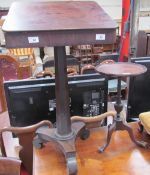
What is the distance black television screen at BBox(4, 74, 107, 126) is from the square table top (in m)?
0.38

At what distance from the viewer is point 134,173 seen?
924 mm

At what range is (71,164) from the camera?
910 mm

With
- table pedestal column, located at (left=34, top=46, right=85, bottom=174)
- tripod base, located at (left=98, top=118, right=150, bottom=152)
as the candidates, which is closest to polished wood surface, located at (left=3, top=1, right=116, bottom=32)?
table pedestal column, located at (left=34, top=46, right=85, bottom=174)

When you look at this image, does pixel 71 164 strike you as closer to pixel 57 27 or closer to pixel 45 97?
pixel 45 97

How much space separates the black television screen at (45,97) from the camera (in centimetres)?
112

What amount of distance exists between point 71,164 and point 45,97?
37 centimetres

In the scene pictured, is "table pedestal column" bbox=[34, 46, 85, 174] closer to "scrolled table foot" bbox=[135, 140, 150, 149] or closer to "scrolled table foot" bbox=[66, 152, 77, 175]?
"scrolled table foot" bbox=[66, 152, 77, 175]

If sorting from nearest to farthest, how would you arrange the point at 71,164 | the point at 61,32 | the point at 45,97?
1. the point at 61,32
2. the point at 71,164
3. the point at 45,97

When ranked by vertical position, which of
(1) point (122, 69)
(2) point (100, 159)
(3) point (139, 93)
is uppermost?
(1) point (122, 69)

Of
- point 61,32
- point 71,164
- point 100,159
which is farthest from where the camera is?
point 100,159

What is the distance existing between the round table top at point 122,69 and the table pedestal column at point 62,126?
168 millimetres

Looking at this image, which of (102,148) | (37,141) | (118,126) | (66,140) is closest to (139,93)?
(118,126)

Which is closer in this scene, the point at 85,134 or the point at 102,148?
the point at 102,148

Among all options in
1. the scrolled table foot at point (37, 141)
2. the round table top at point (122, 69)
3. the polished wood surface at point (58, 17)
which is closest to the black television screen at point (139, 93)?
the round table top at point (122, 69)
